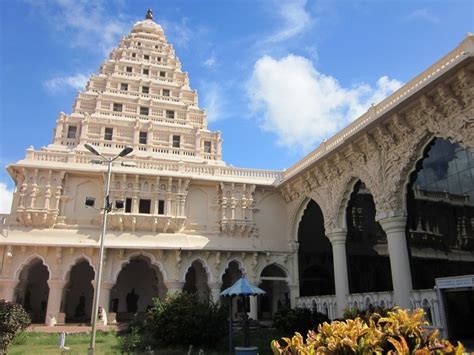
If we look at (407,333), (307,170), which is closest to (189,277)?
(307,170)

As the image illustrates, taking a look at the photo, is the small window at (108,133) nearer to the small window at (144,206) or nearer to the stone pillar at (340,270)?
the small window at (144,206)

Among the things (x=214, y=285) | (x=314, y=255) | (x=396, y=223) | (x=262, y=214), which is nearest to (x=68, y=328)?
(x=214, y=285)

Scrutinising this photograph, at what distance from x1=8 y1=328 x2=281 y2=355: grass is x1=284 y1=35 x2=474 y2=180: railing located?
28.5 ft

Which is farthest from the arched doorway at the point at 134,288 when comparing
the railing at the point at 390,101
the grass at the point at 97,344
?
the railing at the point at 390,101

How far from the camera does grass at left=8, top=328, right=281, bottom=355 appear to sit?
43.1 feet

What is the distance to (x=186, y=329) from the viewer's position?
45.5 feet

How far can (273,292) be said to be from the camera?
2555 cm

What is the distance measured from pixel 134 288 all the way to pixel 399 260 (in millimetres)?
17470

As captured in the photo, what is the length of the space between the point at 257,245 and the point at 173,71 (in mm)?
18781

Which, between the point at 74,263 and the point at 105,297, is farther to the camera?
the point at 105,297

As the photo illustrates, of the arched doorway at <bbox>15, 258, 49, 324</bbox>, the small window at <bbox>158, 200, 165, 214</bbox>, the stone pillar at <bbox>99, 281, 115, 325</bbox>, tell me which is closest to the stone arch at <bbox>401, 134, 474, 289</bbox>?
the small window at <bbox>158, 200, 165, 214</bbox>

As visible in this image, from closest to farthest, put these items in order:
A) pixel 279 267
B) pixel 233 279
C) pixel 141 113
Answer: pixel 279 267, pixel 233 279, pixel 141 113

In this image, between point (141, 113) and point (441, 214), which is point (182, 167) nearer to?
point (141, 113)

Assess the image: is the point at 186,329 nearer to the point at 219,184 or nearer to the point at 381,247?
the point at 381,247
